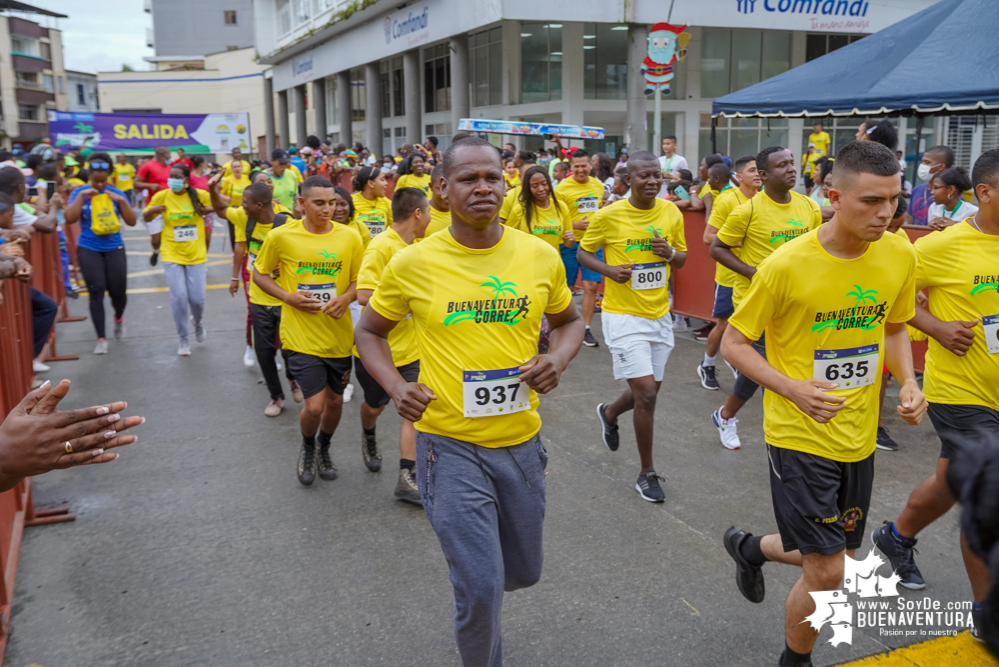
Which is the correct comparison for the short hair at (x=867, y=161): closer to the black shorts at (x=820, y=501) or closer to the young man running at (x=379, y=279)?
the black shorts at (x=820, y=501)

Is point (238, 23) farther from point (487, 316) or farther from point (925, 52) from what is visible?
point (487, 316)

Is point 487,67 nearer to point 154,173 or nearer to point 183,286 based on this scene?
point 154,173

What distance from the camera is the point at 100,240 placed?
373 inches

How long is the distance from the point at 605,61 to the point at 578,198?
62.2 feet

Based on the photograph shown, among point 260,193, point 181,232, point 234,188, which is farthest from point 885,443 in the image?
point 234,188

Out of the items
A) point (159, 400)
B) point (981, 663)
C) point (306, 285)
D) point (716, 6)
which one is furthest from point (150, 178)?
point (981, 663)

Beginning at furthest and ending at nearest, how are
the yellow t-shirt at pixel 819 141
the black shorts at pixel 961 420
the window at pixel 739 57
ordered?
the window at pixel 739 57 → the yellow t-shirt at pixel 819 141 → the black shorts at pixel 961 420

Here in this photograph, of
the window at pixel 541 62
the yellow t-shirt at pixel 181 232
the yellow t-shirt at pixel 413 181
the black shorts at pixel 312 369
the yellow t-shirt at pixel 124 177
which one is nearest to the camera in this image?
the black shorts at pixel 312 369

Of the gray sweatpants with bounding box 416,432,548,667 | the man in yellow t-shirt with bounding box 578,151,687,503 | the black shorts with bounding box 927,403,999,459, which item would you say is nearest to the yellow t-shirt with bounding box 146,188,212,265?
the man in yellow t-shirt with bounding box 578,151,687,503

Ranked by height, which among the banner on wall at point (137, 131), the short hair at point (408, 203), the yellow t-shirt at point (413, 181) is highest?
the banner on wall at point (137, 131)

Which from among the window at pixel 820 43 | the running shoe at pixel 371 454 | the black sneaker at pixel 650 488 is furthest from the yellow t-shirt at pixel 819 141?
the running shoe at pixel 371 454

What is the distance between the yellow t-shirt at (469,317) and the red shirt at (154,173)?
16.4m

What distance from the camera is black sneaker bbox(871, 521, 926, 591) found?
13.1 ft

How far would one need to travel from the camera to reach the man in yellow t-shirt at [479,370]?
301 centimetres
